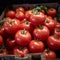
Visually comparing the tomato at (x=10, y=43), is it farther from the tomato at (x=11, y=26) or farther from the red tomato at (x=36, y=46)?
the red tomato at (x=36, y=46)

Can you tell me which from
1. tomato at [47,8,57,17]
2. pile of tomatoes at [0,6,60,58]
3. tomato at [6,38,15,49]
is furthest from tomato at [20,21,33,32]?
tomato at [47,8,57,17]

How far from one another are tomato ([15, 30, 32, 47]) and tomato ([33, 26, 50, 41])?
51 mm

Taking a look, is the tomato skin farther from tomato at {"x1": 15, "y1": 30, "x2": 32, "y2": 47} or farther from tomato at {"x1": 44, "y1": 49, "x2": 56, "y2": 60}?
tomato at {"x1": 15, "y1": 30, "x2": 32, "y2": 47}

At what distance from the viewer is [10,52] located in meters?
1.45

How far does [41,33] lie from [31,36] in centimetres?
11

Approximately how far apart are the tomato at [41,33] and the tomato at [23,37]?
0.17ft

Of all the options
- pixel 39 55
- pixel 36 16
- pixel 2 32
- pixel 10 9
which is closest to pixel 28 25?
pixel 36 16

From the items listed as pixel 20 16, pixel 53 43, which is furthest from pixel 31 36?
pixel 20 16

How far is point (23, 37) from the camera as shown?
1.36 meters

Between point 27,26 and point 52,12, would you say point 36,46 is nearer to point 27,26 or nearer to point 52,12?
point 27,26

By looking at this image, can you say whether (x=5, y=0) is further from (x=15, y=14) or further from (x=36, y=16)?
(x=36, y=16)

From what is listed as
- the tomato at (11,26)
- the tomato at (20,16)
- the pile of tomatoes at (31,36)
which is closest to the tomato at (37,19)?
the pile of tomatoes at (31,36)

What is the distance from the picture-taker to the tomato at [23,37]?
1.36 m

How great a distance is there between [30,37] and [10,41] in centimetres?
18
